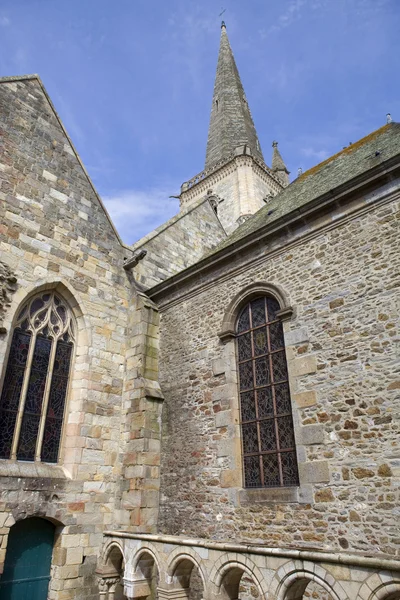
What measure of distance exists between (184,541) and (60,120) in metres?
8.93

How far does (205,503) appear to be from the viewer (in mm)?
7309

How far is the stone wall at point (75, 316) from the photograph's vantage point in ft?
23.6

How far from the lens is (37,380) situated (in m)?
7.89

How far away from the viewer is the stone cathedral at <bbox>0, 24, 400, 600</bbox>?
557 cm

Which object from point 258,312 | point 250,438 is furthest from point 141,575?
point 258,312

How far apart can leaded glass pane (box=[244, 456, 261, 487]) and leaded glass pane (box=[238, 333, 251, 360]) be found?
5.56 feet

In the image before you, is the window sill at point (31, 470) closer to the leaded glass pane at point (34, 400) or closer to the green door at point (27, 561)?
the leaded glass pane at point (34, 400)

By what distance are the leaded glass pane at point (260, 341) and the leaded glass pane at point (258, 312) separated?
14cm

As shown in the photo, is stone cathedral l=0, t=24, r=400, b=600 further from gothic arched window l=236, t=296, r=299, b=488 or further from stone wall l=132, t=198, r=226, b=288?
stone wall l=132, t=198, r=226, b=288

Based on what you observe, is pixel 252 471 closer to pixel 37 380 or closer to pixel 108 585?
pixel 108 585

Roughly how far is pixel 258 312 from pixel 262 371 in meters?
1.09

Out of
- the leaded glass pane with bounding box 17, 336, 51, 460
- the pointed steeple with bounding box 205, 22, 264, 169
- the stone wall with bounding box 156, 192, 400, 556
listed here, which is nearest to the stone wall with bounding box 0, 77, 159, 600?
the leaded glass pane with bounding box 17, 336, 51, 460

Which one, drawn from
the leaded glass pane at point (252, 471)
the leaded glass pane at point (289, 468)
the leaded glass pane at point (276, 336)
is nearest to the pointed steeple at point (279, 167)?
the leaded glass pane at point (276, 336)

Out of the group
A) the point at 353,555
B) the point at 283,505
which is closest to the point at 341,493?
the point at 283,505
